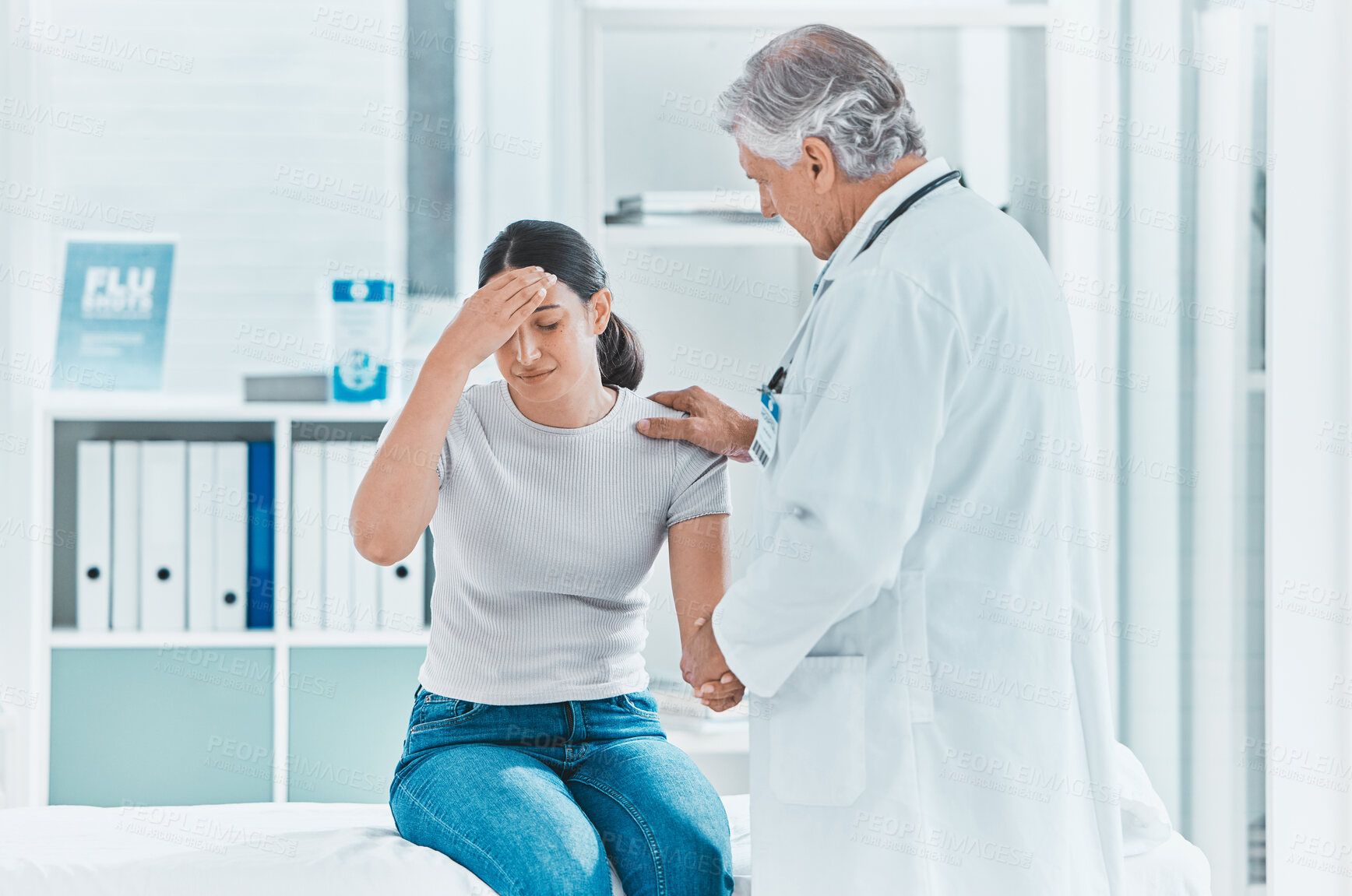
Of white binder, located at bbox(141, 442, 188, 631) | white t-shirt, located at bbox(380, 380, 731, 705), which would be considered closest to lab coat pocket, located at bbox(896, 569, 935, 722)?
white t-shirt, located at bbox(380, 380, 731, 705)

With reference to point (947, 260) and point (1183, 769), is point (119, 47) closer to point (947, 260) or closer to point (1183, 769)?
point (947, 260)

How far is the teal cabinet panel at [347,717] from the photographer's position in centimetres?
223

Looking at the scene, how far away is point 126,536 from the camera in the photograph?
7.07ft

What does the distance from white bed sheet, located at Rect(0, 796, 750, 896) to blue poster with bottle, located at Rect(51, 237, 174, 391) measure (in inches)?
46.3

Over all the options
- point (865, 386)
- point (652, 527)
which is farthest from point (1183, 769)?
point (865, 386)

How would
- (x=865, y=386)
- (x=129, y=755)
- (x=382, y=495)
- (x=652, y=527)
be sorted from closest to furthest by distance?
(x=865, y=386) → (x=382, y=495) → (x=652, y=527) → (x=129, y=755)

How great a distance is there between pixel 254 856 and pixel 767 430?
74 centimetres

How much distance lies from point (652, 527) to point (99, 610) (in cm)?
129

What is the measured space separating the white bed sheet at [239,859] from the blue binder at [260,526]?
0.79 m

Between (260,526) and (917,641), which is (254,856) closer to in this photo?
(917,641)

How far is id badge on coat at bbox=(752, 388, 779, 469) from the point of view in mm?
1150

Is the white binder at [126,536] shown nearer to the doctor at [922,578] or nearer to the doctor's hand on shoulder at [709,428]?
Answer: the doctor's hand on shoulder at [709,428]

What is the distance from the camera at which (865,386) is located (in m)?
1.04

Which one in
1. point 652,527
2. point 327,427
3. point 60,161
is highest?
point 60,161
